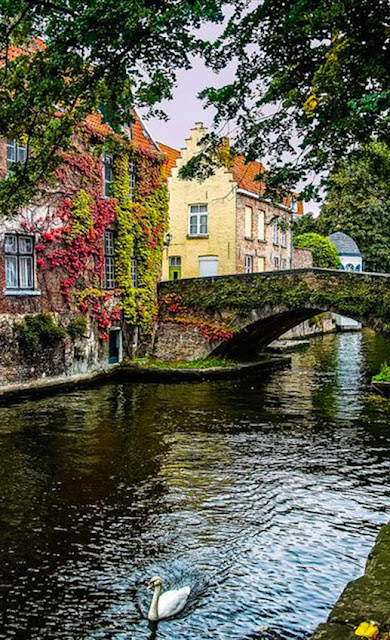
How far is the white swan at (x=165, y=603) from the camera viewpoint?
567 cm

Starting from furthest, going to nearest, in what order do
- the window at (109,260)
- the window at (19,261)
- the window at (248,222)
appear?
the window at (248,222) → the window at (109,260) → the window at (19,261)

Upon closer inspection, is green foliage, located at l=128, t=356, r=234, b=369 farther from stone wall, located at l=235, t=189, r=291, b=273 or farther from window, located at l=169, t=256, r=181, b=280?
window, located at l=169, t=256, r=181, b=280

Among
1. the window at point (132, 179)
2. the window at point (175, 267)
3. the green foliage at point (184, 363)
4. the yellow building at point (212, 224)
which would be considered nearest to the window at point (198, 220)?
the yellow building at point (212, 224)

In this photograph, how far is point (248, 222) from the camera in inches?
1177

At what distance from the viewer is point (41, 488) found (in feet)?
30.9

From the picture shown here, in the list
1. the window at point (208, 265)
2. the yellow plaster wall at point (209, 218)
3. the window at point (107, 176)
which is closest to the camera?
the window at point (107, 176)

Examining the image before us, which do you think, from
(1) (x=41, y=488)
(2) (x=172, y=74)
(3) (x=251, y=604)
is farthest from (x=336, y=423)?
(2) (x=172, y=74)

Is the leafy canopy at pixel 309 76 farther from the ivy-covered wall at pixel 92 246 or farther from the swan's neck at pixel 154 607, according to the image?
the ivy-covered wall at pixel 92 246

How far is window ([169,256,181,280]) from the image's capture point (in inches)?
1190

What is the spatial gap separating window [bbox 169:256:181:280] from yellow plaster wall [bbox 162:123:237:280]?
0.56 feet

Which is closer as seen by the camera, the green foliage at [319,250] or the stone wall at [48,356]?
the stone wall at [48,356]

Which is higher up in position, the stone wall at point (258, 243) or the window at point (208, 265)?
the stone wall at point (258, 243)

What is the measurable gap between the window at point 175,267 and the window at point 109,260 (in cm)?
982

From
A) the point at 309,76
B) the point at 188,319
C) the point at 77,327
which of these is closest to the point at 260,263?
the point at 188,319
